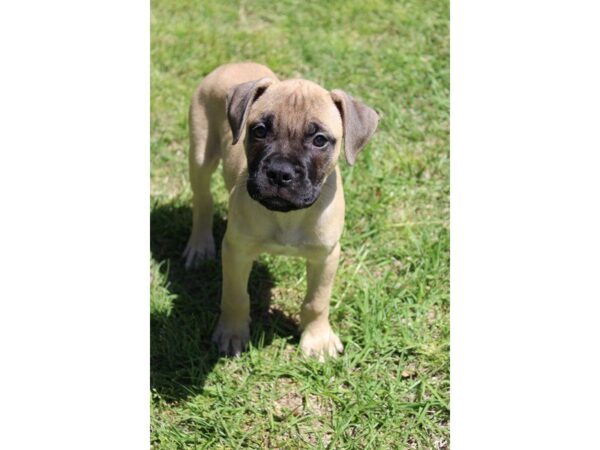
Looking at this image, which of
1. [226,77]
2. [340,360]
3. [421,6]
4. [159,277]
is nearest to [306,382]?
[340,360]

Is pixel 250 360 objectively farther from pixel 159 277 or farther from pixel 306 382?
pixel 159 277

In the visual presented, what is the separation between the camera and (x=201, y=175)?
19.5 ft

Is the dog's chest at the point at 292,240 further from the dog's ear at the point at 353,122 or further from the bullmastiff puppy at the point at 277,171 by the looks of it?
the dog's ear at the point at 353,122

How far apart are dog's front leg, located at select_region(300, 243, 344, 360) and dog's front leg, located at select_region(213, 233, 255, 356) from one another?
403mm

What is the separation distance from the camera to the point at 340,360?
5.42 metres

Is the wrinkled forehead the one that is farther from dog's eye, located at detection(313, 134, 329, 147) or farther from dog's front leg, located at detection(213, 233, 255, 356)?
dog's front leg, located at detection(213, 233, 255, 356)

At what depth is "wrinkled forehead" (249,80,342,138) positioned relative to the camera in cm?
447

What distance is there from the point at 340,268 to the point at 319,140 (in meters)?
1.83

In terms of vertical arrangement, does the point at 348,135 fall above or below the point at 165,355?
above

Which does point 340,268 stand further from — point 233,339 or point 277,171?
point 277,171

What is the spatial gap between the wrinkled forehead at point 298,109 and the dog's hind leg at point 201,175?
119cm

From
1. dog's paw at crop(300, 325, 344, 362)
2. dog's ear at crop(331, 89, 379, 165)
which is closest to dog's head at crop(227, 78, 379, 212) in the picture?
dog's ear at crop(331, 89, 379, 165)

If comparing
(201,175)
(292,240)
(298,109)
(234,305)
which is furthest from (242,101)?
(234,305)

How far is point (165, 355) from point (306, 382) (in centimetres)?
99
